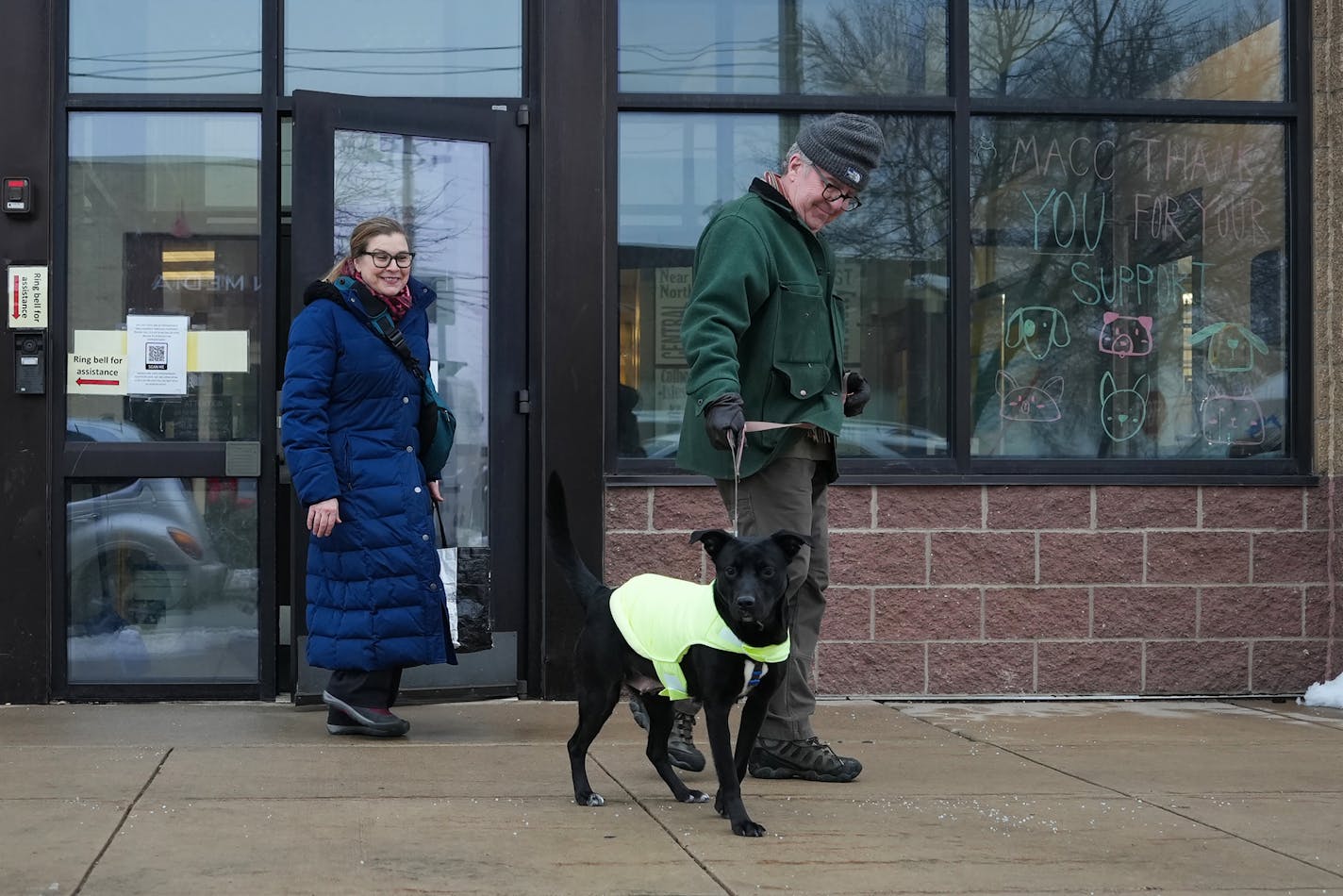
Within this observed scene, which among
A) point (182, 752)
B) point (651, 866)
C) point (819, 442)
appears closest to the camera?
point (651, 866)

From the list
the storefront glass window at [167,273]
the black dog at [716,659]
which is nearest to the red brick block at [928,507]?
the black dog at [716,659]

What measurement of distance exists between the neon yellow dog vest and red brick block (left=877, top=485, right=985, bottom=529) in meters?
2.71

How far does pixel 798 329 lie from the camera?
5332 millimetres

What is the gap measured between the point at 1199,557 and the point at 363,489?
3.85 metres

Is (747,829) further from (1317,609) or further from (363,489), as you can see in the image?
(1317,609)

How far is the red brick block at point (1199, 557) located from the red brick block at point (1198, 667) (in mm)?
297

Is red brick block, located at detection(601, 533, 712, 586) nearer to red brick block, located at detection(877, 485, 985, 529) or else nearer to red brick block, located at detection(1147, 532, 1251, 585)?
red brick block, located at detection(877, 485, 985, 529)

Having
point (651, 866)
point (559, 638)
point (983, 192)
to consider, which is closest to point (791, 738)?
point (651, 866)

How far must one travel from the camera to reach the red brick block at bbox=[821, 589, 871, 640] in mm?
7309

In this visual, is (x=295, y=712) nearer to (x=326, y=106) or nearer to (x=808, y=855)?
(x=326, y=106)

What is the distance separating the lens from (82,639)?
706 centimetres

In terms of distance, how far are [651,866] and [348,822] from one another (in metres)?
1.00

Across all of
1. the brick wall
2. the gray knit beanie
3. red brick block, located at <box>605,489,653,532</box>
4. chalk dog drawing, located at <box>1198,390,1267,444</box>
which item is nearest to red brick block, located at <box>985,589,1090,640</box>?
the brick wall

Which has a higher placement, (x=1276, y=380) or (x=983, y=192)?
(x=983, y=192)
